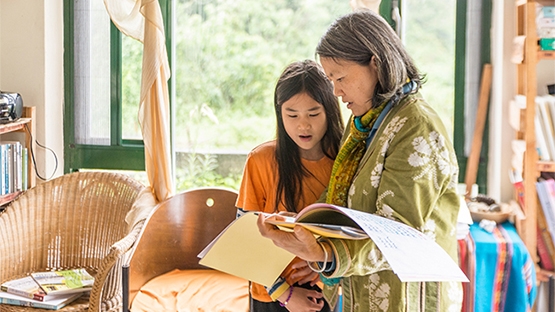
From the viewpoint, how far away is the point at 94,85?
10.4ft

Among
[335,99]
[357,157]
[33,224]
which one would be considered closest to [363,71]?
[357,157]

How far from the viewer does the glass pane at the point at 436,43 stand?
9.66ft

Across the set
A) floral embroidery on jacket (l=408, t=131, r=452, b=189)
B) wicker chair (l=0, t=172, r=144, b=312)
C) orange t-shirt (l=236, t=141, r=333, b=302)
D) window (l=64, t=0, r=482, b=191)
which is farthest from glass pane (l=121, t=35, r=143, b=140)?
floral embroidery on jacket (l=408, t=131, r=452, b=189)

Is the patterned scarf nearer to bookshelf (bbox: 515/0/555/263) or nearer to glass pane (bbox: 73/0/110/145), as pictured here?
bookshelf (bbox: 515/0/555/263)

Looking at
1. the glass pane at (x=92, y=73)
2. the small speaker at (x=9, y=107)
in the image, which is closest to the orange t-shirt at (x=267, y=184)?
the small speaker at (x=9, y=107)

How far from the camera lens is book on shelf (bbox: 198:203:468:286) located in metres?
1.07

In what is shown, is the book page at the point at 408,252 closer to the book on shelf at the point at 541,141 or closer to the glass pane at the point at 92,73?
the book on shelf at the point at 541,141

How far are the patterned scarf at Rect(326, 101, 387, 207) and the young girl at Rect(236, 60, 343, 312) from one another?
21 cm

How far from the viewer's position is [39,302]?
8.18ft

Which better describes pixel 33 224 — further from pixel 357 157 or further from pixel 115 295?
pixel 357 157

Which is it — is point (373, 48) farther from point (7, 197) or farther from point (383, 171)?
point (7, 197)

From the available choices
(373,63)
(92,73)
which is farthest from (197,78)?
(373,63)

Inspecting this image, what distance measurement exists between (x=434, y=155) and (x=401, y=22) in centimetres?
184

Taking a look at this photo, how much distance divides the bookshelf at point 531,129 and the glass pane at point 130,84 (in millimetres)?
1813
